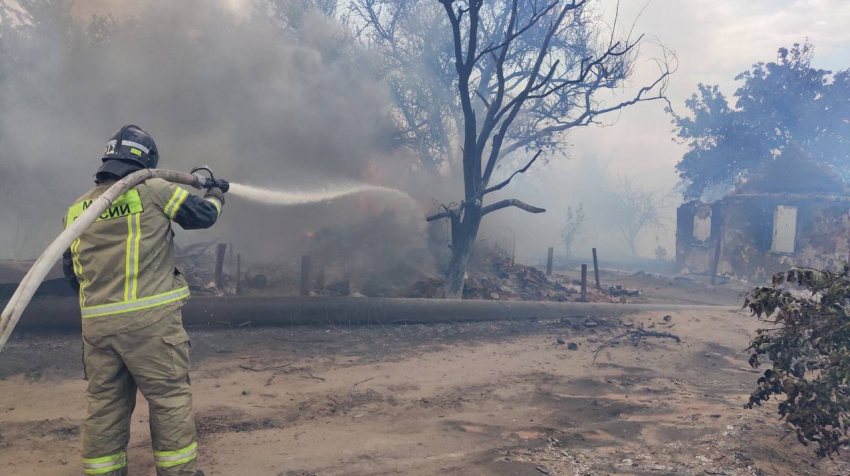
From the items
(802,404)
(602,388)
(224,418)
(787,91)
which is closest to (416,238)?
(602,388)

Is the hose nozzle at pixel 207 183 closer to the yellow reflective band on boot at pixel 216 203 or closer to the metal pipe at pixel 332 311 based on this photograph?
the yellow reflective band on boot at pixel 216 203

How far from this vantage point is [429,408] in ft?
17.0

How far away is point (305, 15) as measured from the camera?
1747cm

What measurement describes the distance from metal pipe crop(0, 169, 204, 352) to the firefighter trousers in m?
0.52

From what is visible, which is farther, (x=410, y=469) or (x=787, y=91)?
(x=787, y=91)

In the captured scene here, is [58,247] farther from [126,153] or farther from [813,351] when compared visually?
[813,351]

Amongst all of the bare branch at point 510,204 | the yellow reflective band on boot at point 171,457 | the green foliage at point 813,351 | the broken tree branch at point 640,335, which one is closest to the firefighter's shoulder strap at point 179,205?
the yellow reflective band on boot at point 171,457

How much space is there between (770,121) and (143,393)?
30.3 m

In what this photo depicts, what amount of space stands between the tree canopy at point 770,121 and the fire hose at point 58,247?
27655 mm

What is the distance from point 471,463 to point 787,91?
28899 mm

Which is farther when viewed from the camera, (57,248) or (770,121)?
(770,121)

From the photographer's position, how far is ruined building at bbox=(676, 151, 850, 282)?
63.2 feet

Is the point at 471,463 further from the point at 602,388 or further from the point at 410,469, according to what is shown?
the point at 602,388

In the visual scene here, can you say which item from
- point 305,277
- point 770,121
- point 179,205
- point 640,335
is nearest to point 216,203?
point 179,205
